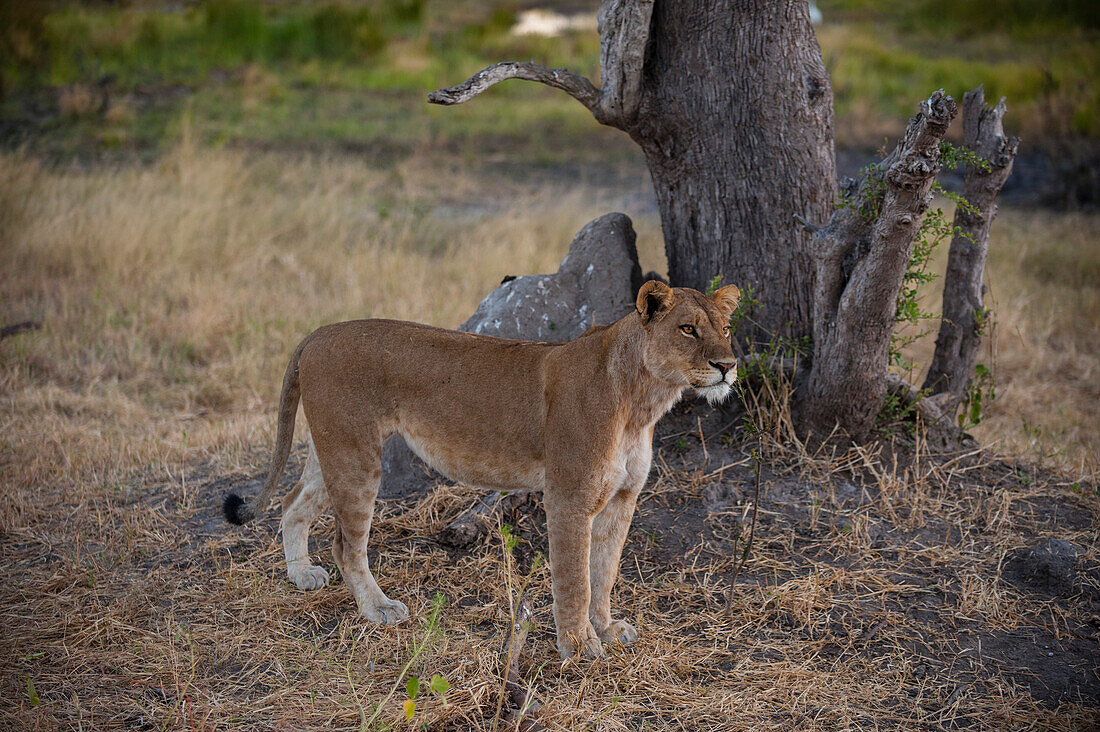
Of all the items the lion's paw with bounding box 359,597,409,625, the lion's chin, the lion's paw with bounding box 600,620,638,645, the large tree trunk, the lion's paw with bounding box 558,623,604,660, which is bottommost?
the lion's paw with bounding box 359,597,409,625

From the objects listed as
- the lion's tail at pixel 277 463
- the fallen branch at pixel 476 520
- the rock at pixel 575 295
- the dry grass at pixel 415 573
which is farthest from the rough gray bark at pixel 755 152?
the lion's tail at pixel 277 463

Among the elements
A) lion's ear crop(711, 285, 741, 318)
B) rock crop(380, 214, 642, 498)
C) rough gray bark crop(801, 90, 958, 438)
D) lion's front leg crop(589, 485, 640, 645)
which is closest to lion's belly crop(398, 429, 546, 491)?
lion's front leg crop(589, 485, 640, 645)

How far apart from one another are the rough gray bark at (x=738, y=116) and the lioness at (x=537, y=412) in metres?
1.54

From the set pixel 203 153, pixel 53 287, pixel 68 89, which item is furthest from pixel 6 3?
pixel 53 287

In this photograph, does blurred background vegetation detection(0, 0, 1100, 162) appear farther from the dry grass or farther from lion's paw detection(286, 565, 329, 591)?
lion's paw detection(286, 565, 329, 591)

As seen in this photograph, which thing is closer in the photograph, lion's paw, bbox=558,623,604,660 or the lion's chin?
the lion's chin

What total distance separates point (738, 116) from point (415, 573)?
297cm

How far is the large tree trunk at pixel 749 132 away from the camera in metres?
5.09

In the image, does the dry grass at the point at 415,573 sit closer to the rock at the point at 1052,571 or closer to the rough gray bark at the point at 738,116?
the rock at the point at 1052,571

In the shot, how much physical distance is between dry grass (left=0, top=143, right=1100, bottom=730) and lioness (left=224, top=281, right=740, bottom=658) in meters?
0.33

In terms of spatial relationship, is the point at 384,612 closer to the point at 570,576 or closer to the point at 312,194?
the point at 570,576

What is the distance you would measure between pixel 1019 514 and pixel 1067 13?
63.8 feet

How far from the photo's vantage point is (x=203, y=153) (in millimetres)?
12422

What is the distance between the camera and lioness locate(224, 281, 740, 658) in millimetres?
3576
